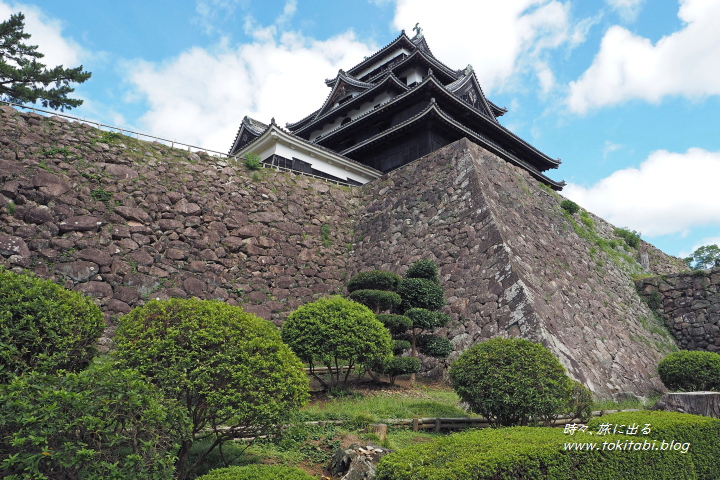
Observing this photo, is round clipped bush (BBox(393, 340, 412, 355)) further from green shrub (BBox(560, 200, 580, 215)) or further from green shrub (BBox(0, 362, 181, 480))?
green shrub (BBox(560, 200, 580, 215))

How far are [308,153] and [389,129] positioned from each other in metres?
3.89

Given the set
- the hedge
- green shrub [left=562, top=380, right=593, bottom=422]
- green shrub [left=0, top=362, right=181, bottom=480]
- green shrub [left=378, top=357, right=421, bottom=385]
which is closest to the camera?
green shrub [left=0, top=362, right=181, bottom=480]

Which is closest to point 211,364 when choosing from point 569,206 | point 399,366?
point 399,366

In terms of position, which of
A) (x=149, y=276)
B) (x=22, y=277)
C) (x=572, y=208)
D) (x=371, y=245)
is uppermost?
(x=572, y=208)

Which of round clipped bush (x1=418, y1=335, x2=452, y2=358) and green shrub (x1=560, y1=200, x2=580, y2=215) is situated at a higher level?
green shrub (x1=560, y1=200, x2=580, y2=215)

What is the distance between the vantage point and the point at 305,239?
16.9 meters

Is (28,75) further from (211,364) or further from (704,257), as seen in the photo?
(704,257)

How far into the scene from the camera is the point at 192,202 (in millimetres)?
14750

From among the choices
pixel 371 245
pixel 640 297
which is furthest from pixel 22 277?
pixel 640 297

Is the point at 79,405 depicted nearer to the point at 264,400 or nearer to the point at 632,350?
the point at 264,400

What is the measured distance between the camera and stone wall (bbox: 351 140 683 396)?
12242 mm

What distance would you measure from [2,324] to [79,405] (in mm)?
2474

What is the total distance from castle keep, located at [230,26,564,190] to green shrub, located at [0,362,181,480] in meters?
16.5

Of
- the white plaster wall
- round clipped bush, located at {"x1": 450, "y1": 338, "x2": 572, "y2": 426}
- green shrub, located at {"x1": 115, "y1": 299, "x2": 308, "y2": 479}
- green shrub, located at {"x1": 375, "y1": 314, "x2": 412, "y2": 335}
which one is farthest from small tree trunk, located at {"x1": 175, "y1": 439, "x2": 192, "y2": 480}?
the white plaster wall
